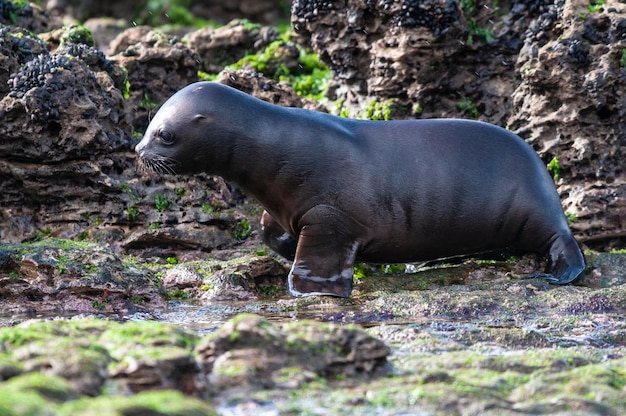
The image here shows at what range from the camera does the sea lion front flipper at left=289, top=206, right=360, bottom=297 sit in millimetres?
7602

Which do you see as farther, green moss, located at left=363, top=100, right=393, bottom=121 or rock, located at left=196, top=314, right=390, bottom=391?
green moss, located at left=363, top=100, right=393, bottom=121

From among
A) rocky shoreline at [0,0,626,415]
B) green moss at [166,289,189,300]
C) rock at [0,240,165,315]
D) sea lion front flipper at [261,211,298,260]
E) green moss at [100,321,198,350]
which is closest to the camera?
rocky shoreline at [0,0,626,415]

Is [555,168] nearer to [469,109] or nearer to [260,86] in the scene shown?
[469,109]

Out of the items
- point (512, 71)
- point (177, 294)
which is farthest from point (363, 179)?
point (512, 71)

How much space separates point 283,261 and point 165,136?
1606mm

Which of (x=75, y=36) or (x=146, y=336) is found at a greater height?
(x=75, y=36)

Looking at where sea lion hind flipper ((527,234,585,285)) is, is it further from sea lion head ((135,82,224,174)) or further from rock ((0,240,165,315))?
rock ((0,240,165,315))

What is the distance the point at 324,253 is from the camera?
770 cm

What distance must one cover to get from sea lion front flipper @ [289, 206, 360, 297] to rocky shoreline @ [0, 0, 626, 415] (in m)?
0.27

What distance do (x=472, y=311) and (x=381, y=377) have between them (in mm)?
2617

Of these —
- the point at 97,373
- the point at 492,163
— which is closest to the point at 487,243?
the point at 492,163

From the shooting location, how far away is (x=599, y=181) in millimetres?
9352

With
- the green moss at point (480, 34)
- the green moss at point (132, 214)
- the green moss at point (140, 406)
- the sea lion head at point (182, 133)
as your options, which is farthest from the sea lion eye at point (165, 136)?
the green moss at point (140, 406)

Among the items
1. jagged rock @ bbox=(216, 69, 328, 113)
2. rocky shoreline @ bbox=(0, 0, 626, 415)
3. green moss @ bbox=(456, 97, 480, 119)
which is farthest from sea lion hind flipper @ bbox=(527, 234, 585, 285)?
jagged rock @ bbox=(216, 69, 328, 113)
